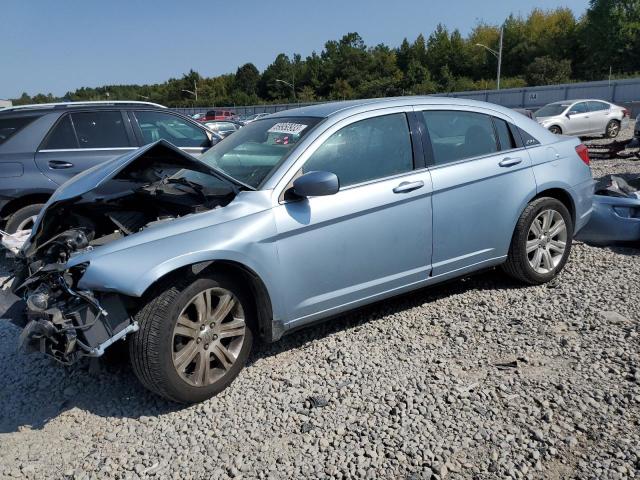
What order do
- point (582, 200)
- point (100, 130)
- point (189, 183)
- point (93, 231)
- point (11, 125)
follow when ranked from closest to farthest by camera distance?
point (93, 231)
point (189, 183)
point (582, 200)
point (11, 125)
point (100, 130)

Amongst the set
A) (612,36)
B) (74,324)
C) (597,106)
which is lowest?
(597,106)

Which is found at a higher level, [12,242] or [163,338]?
[12,242]

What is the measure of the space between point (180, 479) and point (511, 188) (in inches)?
127

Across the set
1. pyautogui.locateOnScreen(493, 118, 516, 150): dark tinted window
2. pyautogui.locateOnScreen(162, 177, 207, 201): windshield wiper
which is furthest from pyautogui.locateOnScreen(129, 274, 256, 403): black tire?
pyautogui.locateOnScreen(493, 118, 516, 150): dark tinted window

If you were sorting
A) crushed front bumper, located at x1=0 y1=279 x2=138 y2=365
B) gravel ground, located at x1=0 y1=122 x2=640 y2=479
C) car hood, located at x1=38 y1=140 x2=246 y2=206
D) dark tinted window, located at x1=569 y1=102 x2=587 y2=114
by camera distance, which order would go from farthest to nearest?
dark tinted window, located at x1=569 y1=102 x2=587 y2=114
car hood, located at x1=38 y1=140 x2=246 y2=206
crushed front bumper, located at x1=0 y1=279 x2=138 y2=365
gravel ground, located at x1=0 y1=122 x2=640 y2=479

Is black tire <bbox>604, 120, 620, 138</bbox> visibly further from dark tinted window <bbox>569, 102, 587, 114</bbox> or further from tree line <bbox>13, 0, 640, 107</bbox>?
tree line <bbox>13, 0, 640, 107</bbox>

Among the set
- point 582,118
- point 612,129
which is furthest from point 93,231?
point 612,129

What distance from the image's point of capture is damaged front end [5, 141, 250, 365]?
2.87 m

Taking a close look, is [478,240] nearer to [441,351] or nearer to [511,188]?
[511,188]

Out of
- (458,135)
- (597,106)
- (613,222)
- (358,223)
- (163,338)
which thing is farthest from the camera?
(597,106)

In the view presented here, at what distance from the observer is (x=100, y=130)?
6.47m

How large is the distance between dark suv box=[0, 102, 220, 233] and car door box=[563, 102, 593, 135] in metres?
15.2

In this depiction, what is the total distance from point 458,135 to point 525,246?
3.57 feet

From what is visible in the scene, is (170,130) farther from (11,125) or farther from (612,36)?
(612,36)
